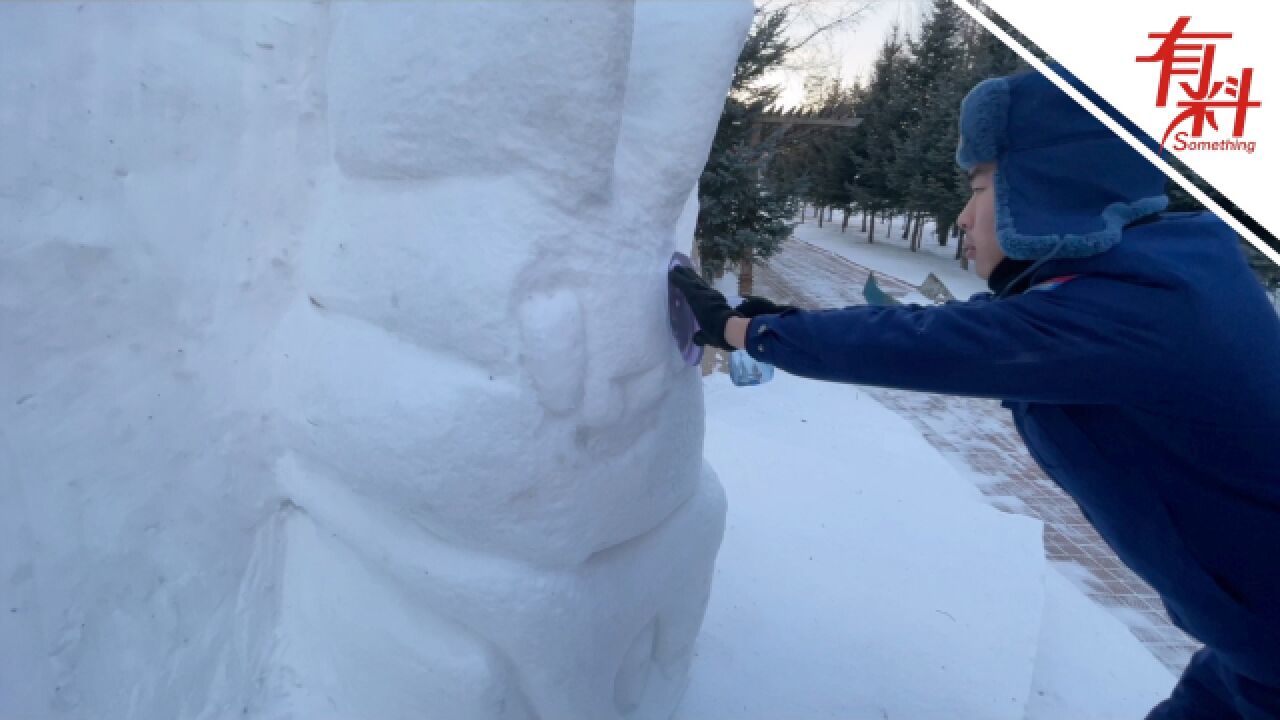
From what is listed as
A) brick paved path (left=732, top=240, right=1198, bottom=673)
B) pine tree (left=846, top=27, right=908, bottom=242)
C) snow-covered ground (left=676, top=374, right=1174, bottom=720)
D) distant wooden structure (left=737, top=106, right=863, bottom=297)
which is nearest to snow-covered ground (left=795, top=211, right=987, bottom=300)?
pine tree (left=846, top=27, right=908, bottom=242)

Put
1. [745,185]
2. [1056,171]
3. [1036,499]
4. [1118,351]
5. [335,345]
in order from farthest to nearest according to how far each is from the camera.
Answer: [745,185]
[1036,499]
[335,345]
[1056,171]
[1118,351]

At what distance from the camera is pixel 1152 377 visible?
1.27 m

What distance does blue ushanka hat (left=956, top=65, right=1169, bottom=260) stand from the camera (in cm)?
136

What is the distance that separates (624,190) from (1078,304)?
86 cm

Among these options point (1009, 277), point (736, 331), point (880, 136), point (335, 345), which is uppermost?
point (880, 136)

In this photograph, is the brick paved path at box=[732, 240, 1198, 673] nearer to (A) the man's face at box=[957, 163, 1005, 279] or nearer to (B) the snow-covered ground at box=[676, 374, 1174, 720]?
(B) the snow-covered ground at box=[676, 374, 1174, 720]

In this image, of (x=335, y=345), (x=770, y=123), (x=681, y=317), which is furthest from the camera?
(x=770, y=123)

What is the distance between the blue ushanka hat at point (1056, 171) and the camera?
4.47 ft

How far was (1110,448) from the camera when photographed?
142cm

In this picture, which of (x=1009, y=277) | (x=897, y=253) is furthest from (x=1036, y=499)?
(x=897, y=253)

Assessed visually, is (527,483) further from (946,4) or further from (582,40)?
(946,4)

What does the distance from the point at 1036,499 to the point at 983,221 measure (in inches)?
158

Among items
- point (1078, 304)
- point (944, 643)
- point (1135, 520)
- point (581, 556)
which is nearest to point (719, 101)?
point (1078, 304)

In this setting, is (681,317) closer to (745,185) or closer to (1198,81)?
(1198,81)
